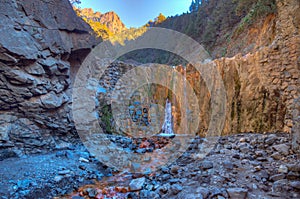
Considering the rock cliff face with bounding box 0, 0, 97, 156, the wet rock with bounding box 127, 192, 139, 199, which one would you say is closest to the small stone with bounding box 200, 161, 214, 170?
the wet rock with bounding box 127, 192, 139, 199

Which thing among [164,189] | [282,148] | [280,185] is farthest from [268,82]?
[164,189]

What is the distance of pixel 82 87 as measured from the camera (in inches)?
242

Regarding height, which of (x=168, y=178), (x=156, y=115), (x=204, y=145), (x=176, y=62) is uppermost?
(x=176, y=62)

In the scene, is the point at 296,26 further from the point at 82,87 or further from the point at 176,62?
the point at 176,62

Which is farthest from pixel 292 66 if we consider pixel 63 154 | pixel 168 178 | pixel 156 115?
pixel 156 115

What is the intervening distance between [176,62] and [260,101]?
1185cm

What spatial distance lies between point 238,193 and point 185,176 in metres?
0.96

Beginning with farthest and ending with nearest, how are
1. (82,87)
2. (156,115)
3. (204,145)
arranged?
(156,115) < (82,87) < (204,145)

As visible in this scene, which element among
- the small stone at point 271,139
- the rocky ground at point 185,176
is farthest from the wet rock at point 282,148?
the small stone at point 271,139

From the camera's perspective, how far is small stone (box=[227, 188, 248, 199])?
1970mm

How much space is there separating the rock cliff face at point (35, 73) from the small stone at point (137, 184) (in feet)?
8.71

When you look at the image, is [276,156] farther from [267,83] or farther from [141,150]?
[141,150]

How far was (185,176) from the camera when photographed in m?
2.86

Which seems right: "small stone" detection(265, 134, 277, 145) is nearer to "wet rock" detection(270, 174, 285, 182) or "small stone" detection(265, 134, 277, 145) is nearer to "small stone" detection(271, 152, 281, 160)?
"small stone" detection(271, 152, 281, 160)
